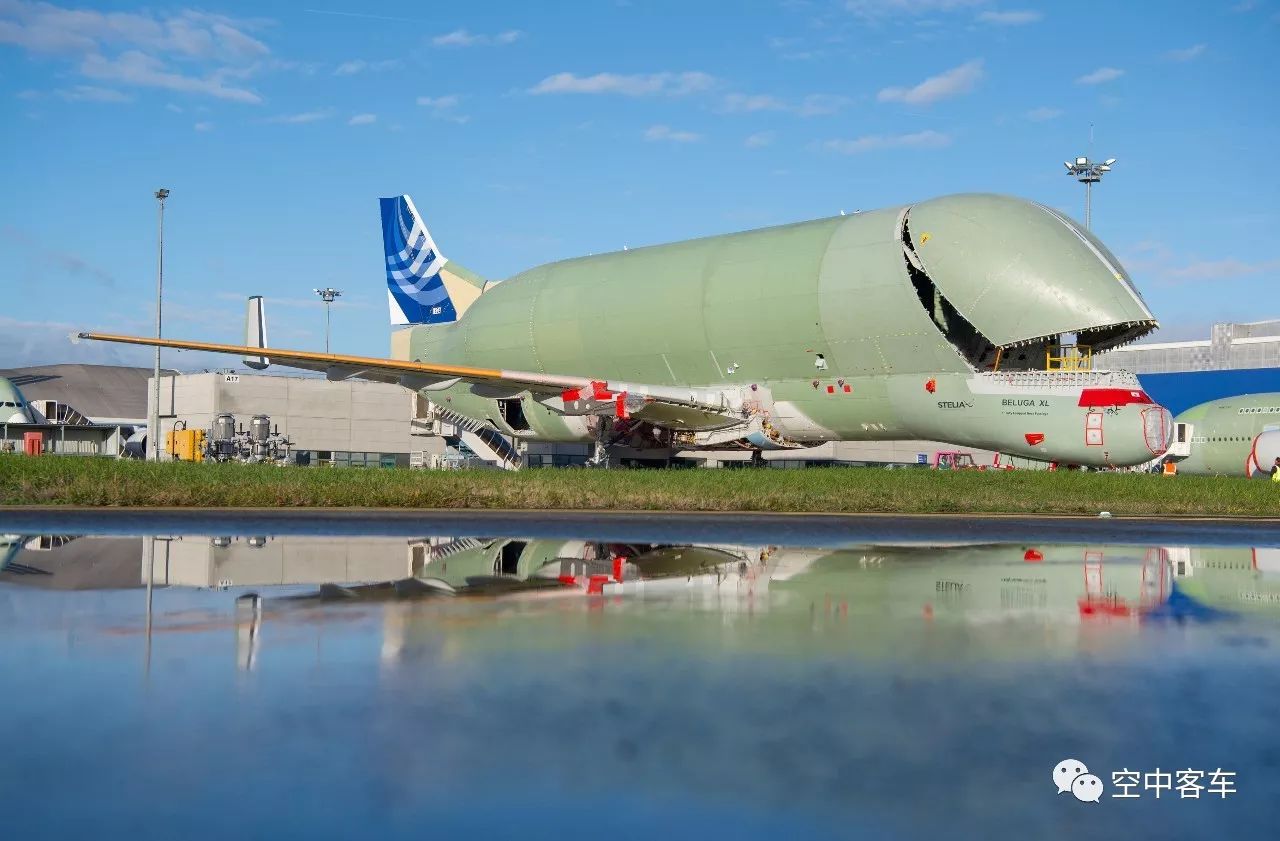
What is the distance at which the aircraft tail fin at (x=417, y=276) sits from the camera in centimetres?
4269

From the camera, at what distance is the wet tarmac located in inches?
181

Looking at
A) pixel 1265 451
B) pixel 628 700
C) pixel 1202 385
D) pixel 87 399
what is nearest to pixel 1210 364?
pixel 1202 385

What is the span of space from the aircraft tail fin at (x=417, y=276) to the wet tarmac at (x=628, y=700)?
30345 mm

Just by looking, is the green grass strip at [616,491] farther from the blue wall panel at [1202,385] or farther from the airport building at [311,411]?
the blue wall panel at [1202,385]

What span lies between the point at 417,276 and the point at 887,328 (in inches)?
808

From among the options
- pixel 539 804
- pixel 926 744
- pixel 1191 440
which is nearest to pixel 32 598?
pixel 539 804

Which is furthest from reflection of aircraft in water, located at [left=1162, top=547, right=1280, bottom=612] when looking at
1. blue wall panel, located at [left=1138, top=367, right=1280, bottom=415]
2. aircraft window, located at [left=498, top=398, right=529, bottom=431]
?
blue wall panel, located at [left=1138, top=367, right=1280, bottom=415]

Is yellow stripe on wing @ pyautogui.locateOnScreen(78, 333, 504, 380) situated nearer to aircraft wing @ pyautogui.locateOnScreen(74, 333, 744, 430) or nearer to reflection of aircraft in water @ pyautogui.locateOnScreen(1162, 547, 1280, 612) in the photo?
aircraft wing @ pyautogui.locateOnScreen(74, 333, 744, 430)

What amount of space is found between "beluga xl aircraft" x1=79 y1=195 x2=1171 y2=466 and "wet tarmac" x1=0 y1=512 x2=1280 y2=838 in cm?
1435

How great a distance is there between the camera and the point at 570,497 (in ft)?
77.5

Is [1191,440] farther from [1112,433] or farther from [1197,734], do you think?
[1197,734]

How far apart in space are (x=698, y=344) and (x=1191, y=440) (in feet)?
98.0

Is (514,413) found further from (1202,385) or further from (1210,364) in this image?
(1210,364)

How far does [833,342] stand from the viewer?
29688 millimetres
